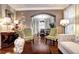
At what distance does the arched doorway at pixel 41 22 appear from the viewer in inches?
95.5

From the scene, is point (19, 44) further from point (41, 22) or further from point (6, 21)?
point (41, 22)

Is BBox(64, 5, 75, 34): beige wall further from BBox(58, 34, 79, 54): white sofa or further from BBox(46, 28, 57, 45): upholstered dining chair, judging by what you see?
BBox(46, 28, 57, 45): upholstered dining chair

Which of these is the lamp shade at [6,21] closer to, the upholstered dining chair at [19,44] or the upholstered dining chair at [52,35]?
the upholstered dining chair at [19,44]

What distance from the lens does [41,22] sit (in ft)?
8.10

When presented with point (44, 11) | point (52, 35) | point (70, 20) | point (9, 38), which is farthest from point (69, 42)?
point (9, 38)

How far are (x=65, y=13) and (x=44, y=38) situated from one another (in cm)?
66

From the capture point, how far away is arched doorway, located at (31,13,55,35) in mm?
2426

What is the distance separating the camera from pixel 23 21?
2.16m

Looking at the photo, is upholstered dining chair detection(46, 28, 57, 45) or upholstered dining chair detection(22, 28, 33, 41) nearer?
upholstered dining chair detection(22, 28, 33, 41)

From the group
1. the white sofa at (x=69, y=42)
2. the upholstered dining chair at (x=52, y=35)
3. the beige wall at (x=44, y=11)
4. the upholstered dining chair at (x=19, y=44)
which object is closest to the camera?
the upholstered dining chair at (x=19, y=44)

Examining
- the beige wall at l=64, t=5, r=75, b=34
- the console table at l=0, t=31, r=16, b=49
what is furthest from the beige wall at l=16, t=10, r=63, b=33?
the console table at l=0, t=31, r=16, b=49

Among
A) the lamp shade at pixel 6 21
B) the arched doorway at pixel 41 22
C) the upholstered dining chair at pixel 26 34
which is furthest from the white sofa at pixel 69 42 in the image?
the lamp shade at pixel 6 21
